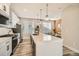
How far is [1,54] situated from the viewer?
227cm

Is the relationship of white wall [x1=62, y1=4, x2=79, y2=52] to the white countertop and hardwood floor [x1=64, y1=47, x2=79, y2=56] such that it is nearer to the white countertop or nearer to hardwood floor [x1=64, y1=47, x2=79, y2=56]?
hardwood floor [x1=64, y1=47, x2=79, y2=56]

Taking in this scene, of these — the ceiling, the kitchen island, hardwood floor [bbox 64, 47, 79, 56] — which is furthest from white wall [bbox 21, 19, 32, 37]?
hardwood floor [bbox 64, 47, 79, 56]

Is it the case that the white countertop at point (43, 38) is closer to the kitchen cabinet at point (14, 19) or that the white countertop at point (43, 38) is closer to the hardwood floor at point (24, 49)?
the hardwood floor at point (24, 49)

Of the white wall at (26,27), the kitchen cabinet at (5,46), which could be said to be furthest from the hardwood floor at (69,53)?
the kitchen cabinet at (5,46)

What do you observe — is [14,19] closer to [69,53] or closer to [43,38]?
[43,38]

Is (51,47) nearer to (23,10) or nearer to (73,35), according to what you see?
(73,35)

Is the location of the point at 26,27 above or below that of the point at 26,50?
above

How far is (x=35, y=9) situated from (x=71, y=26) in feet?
2.67

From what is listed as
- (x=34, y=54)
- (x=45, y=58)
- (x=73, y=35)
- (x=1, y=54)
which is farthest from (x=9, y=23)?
(x=73, y=35)

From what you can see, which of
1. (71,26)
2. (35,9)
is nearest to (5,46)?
(35,9)

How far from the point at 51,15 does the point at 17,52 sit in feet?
3.33

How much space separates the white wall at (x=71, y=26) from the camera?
239 centimetres

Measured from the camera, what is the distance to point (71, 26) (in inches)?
97.0

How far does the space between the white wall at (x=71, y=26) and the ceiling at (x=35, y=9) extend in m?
0.14
